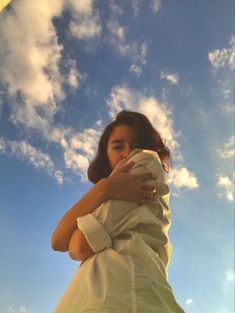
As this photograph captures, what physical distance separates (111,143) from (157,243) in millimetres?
1470

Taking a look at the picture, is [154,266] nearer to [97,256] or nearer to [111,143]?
[97,256]

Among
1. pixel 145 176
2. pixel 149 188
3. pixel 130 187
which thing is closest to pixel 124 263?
pixel 130 187

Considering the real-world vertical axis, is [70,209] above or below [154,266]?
above

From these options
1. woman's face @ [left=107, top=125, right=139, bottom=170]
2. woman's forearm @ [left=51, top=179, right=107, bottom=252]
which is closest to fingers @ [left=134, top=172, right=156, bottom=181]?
woman's forearm @ [left=51, top=179, right=107, bottom=252]

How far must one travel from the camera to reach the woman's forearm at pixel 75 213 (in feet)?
7.89

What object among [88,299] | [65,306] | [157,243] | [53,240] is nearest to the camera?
[88,299]

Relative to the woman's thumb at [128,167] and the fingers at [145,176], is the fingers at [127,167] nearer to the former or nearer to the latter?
the woman's thumb at [128,167]

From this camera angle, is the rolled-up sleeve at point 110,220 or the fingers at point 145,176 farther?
the fingers at point 145,176

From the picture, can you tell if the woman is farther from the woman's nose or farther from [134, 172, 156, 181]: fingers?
the woman's nose

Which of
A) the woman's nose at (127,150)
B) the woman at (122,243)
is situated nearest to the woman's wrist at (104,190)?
the woman at (122,243)

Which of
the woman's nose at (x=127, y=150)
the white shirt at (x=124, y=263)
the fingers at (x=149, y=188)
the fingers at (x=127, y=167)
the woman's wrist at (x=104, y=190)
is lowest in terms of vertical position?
the white shirt at (x=124, y=263)

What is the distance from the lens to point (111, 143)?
3604mm

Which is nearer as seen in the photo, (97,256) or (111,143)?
(97,256)

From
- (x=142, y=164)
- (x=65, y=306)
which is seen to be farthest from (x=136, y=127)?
(x=65, y=306)
